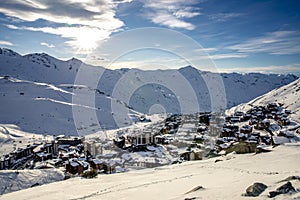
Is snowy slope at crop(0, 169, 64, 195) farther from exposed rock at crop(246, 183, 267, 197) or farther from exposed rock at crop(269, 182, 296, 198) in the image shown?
exposed rock at crop(269, 182, 296, 198)

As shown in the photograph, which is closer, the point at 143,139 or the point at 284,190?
the point at 284,190

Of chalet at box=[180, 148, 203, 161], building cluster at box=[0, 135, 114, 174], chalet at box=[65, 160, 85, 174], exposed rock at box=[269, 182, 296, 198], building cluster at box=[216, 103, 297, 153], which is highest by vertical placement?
exposed rock at box=[269, 182, 296, 198]

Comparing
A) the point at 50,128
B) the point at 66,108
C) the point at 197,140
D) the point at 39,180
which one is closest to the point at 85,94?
the point at 66,108

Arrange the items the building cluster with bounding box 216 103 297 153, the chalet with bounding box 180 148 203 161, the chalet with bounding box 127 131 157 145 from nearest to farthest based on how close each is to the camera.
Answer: the building cluster with bounding box 216 103 297 153 < the chalet with bounding box 180 148 203 161 < the chalet with bounding box 127 131 157 145

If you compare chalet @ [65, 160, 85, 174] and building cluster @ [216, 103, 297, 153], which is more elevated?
building cluster @ [216, 103, 297, 153]

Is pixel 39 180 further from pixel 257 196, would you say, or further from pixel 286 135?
pixel 286 135

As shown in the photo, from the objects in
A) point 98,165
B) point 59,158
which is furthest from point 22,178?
point 59,158

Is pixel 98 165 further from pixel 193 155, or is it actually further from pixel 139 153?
pixel 193 155

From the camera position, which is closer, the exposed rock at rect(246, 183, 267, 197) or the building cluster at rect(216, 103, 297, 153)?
the exposed rock at rect(246, 183, 267, 197)

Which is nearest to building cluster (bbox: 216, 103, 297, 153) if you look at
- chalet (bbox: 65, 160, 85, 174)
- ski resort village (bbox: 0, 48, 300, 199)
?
ski resort village (bbox: 0, 48, 300, 199)

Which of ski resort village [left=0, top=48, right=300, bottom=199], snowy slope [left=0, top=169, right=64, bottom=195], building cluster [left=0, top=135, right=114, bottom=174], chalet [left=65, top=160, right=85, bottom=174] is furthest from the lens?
building cluster [left=0, top=135, right=114, bottom=174]

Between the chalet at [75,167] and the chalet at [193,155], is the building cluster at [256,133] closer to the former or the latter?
the chalet at [193,155]
